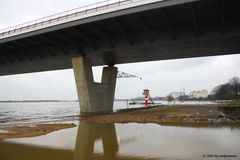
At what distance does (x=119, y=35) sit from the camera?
34375 millimetres

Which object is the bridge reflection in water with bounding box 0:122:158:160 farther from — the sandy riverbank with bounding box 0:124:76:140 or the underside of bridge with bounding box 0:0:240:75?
the underside of bridge with bounding box 0:0:240:75

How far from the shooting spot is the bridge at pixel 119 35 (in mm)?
25688

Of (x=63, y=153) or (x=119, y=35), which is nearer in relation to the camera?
(x=63, y=153)

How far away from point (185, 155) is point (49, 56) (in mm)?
37343

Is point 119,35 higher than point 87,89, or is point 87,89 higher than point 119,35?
point 119,35

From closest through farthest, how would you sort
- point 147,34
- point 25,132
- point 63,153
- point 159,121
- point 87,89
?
point 63,153 < point 25,132 < point 159,121 < point 147,34 < point 87,89

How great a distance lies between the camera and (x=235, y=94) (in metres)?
102

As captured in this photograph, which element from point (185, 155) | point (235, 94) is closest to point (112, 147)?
point (185, 155)

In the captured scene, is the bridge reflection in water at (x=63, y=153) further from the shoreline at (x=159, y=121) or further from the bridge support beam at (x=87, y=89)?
the bridge support beam at (x=87, y=89)

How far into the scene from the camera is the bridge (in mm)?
25688

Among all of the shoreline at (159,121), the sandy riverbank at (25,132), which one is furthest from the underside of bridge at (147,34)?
the sandy riverbank at (25,132)

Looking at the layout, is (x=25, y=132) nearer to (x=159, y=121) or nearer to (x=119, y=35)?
(x=159, y=121)

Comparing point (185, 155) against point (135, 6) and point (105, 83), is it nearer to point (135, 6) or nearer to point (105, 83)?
point (135, 6)

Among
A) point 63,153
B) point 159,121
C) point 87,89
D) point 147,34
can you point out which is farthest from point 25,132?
point 87,89
